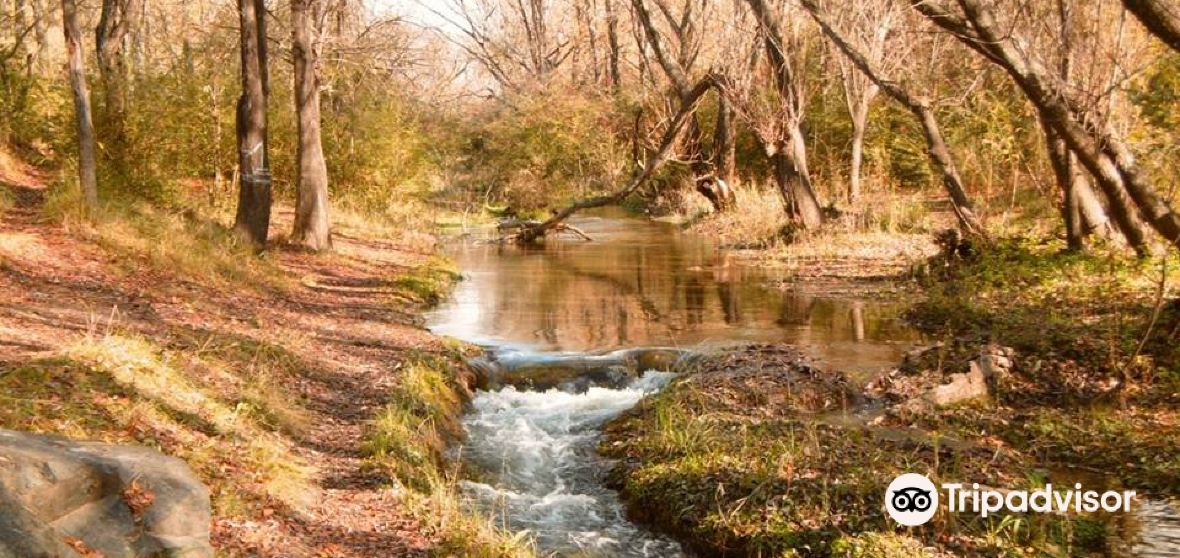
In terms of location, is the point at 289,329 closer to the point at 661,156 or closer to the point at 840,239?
the point at 840,239

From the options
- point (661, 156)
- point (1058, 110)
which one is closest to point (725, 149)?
point (661, 156)

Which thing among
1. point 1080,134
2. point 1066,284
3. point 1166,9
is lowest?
point 1066,284

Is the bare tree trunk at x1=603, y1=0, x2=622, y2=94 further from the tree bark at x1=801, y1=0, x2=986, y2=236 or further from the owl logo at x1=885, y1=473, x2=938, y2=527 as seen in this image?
the owl logo at x1=885, y1=473, x2=938, y2=527

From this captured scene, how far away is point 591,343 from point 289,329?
12.6ft

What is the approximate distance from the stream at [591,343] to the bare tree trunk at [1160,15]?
4.13 meters

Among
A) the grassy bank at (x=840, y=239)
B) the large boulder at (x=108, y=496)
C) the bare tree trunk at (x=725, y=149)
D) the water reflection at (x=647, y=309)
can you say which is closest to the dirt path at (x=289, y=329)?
the large boulder at (x=108, y=496)

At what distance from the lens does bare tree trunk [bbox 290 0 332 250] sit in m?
17.4

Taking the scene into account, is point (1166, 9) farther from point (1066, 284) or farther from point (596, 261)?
point (596, 261)

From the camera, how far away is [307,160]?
17.8 meters

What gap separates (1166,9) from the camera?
828cm

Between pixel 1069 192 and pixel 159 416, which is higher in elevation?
pixel 1069 192

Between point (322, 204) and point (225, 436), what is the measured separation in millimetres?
11461

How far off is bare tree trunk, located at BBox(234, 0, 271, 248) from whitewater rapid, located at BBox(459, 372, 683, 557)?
660cm

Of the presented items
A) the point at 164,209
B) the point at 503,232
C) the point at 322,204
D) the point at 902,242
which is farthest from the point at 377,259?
the point at 902,242
